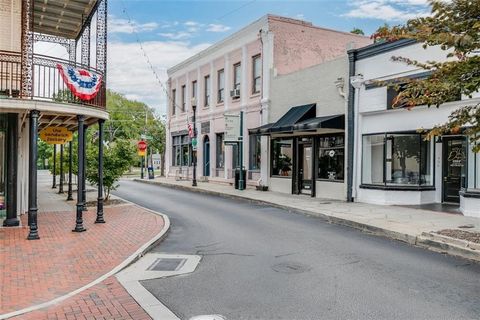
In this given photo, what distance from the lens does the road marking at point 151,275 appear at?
5.42 metres

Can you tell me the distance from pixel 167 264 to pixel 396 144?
32.7 ft

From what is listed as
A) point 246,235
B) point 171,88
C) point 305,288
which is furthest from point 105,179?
point 171,88

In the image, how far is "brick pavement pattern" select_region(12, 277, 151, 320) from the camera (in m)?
5.24

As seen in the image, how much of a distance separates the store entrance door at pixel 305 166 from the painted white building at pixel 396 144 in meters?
2.98

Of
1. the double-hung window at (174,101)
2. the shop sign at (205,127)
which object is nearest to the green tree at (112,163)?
the shop sign at (205,127)

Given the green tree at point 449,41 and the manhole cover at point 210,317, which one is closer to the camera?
the manhole cover at point 210,317

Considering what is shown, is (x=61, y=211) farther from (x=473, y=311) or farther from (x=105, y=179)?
(x=473, y=311)

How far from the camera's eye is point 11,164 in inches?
424

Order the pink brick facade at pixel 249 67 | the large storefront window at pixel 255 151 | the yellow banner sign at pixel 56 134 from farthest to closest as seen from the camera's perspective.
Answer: the large storefront window at pixel 255 151 → the pink brick facade at pixel 249 67 → the yellow banner sign at pixel 56 134

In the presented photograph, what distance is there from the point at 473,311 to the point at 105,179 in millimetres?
13384

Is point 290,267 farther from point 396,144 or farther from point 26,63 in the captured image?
point 396,144

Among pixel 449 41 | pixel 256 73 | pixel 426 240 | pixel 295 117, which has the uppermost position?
pixel 256 73

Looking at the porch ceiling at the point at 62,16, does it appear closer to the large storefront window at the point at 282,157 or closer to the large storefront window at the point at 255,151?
the large storefront window at the point at 282,157

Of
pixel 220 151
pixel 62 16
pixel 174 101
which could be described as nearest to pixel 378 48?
pixel 62 16
